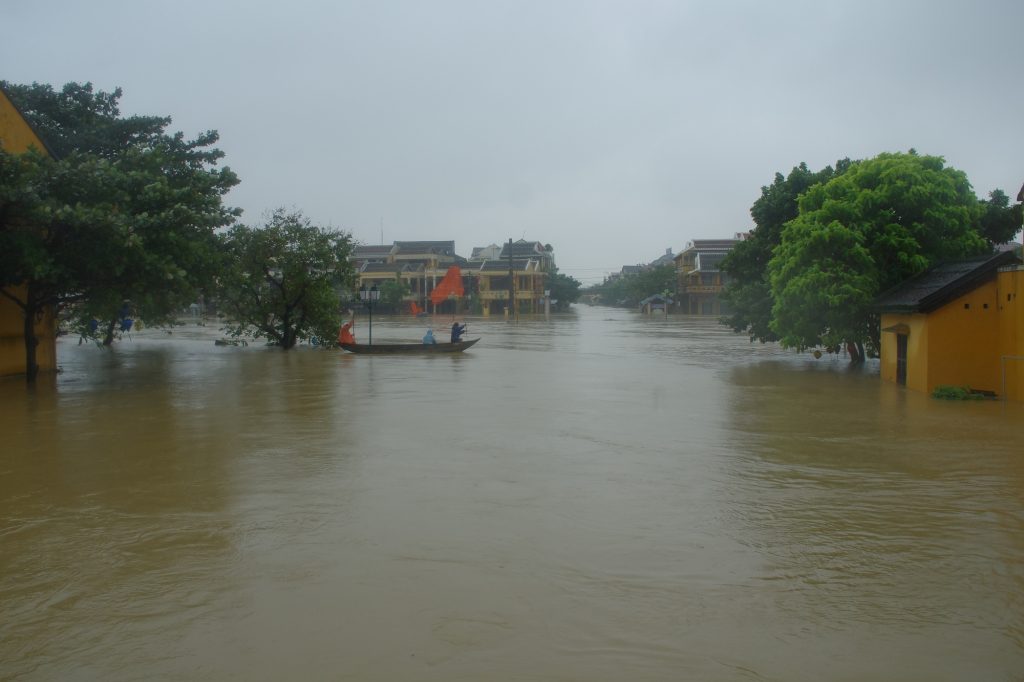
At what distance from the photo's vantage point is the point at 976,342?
1856 cm

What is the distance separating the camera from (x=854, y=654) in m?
5.36

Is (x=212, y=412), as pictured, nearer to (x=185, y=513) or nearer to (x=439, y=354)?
(x=185, y=513)

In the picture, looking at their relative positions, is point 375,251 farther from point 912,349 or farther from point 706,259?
point 912,349

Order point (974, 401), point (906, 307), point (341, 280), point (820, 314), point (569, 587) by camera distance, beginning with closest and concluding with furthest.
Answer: point (569, 587), point (974, 401), point (906, 307), point (820, 314), point (341, 280)

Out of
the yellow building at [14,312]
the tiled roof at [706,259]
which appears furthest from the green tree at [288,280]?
the tiled roof at [706,259]

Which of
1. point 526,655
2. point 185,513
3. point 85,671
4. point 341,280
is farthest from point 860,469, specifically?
point 341,280

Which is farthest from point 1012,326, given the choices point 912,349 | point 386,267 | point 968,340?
point 386,267

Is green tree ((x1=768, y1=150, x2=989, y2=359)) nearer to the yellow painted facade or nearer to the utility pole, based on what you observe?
the yellow painted facade

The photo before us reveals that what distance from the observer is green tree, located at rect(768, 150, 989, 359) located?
74.3ft

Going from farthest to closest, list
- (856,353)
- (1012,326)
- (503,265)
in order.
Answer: (503,265) < (856,353) < (1012,326)

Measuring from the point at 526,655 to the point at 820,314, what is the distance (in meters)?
20.4

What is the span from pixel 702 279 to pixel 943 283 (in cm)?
7306

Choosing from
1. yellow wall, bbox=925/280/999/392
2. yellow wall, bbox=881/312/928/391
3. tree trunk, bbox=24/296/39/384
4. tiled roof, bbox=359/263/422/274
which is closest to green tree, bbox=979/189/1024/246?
yellow wall, bbox=881/312/928/391

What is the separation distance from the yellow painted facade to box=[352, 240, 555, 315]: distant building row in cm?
6881
